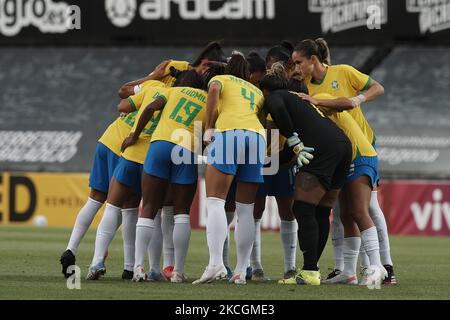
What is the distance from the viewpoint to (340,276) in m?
9.27

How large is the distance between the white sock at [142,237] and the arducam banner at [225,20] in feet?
56.7

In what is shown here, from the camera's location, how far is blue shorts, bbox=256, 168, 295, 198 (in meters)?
9.60

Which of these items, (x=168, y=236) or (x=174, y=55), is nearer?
(x=168, y=236)

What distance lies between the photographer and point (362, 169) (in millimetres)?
9008

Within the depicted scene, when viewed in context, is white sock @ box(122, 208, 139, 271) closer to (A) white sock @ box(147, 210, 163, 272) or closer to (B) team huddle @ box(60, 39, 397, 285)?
(B) team huddle @ box(60, 39, 397, 285)

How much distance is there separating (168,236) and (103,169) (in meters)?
0.86

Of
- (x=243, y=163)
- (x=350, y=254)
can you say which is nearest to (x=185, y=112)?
Result: (x=243, y=163)

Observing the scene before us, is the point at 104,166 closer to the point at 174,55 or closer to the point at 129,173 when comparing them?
the point at 129,173

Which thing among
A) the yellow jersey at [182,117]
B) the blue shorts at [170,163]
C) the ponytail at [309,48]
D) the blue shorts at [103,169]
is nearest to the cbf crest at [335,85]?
the ponytail at [309,48]

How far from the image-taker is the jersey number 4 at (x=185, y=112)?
891cm

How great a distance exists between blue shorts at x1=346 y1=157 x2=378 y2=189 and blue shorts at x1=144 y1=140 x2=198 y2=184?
4.39 ft

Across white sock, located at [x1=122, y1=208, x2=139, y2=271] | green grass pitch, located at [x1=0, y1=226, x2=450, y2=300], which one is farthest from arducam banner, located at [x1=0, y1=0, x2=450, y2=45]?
white sock, located at [x1=122, y1=208, x2=139, y2=271]
